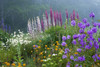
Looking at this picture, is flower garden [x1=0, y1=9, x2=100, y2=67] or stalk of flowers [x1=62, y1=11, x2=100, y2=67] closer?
stalk of flowers [x1=62, y1=11, x2=100, y2=67]

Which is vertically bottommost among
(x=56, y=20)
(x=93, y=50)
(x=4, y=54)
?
(x=4, y=54)

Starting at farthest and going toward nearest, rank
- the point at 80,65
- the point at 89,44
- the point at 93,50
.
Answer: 1. the point at 93,50
2. the point at 89,44
3. the point at 80,65

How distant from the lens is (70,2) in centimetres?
10338

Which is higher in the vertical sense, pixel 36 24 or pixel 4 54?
pixel 36 24

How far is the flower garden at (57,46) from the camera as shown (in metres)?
3.98

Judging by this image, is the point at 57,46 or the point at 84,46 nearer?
the point at 84,46

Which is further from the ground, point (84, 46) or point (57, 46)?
point (84, 46)

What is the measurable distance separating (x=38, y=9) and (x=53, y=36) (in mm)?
75495

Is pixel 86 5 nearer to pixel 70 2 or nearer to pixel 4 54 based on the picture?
pixel 70 2

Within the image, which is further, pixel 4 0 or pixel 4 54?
pixel 4 0

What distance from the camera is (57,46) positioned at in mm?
5633

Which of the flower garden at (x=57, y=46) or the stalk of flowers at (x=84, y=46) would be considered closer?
the stalk of flowers at (x=84, y=46)

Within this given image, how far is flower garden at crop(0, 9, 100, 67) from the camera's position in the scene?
3980mm

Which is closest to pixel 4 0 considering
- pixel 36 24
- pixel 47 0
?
pixel 47 0
